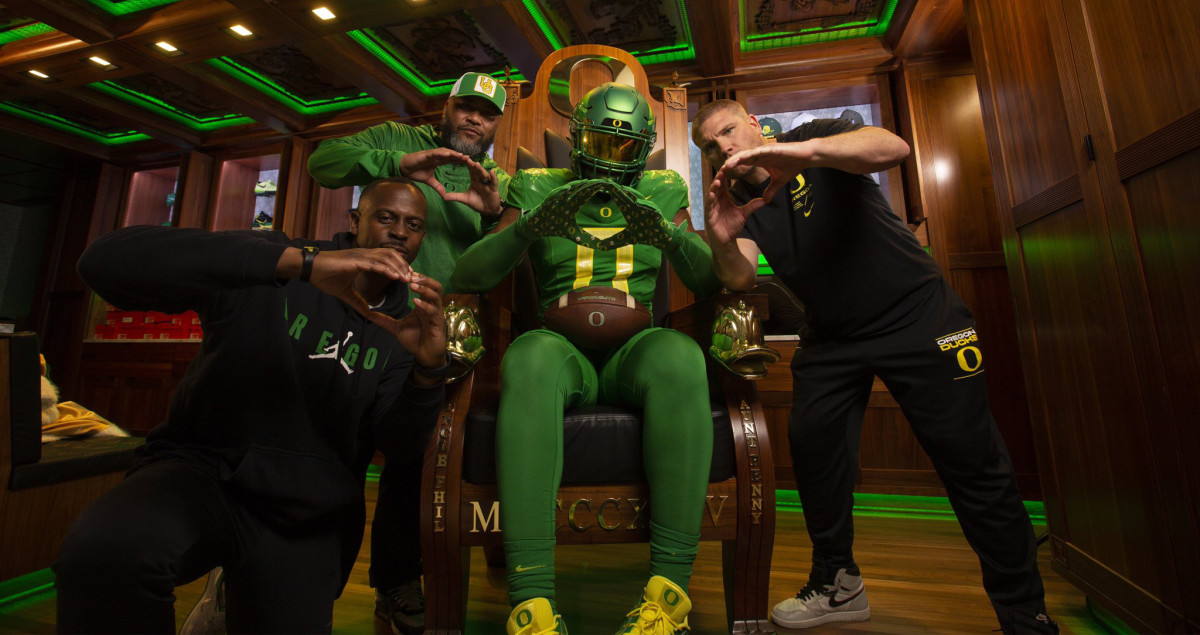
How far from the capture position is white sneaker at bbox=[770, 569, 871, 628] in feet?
4.57

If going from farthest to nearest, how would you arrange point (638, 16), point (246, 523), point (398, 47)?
1. point (398, 47)
2. point (638, 16)
3. point (246, 523)

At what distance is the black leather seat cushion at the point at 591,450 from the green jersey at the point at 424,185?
56 cm

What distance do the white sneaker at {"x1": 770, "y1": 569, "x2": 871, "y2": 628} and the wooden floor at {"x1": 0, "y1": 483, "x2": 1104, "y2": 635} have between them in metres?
0.03

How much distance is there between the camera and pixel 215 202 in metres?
5.03

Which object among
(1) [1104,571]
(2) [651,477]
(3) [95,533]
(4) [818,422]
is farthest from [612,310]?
(1) [1104,571]

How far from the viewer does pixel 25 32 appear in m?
3.77

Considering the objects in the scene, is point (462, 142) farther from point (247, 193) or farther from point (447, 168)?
point (247, 193)

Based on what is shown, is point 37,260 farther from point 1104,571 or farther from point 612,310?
point 1104,571

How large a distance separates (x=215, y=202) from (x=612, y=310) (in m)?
5.53

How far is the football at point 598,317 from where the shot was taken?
131cm

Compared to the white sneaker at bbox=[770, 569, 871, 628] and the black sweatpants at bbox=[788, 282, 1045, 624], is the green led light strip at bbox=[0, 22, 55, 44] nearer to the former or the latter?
the black sweatpants at bbox=[788, 282, 1045, 624]

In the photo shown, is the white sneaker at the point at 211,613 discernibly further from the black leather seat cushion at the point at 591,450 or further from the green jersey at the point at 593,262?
the green jersey at the point at 593,262

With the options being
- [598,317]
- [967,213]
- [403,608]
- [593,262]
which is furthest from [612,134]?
[967,213]

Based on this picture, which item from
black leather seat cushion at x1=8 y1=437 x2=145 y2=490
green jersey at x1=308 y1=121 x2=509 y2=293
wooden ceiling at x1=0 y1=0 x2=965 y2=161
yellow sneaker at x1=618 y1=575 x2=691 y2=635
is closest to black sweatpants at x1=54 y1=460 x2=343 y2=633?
yellow sneaker at x1=618 y1=575 x2=691 y2=635
